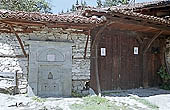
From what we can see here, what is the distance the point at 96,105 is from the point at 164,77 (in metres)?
4.57

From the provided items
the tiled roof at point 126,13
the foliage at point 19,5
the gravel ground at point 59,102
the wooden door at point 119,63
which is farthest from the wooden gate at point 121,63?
the foliage at point 19,5

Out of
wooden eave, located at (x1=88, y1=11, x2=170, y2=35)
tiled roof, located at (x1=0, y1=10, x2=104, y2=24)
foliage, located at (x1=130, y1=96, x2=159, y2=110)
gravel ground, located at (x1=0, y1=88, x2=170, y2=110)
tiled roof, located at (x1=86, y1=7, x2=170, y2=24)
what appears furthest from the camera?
wooden eave, located at (x1=88, y1=11, x2=170, y2=35)

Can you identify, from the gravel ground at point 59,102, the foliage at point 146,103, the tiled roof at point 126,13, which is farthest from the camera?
the tiled roof at point 126,13

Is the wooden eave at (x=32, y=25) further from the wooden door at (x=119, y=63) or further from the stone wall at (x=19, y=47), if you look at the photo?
the wooden door at (x=119, y=63)

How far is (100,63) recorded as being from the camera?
777cm

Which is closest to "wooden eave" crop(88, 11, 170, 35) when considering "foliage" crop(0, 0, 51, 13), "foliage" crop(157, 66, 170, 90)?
→ "foliage" crop(157, 66, 170, 90)

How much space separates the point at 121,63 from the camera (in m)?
8.27

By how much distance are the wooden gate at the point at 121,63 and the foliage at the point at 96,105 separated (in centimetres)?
118

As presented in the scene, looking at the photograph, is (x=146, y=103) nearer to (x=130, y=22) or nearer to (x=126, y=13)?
(x=130, y=22)

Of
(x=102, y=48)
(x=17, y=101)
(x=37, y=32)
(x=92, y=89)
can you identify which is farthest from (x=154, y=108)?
(x=37, y=32)

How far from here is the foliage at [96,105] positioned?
541cm

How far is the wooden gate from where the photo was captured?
25.7 feet

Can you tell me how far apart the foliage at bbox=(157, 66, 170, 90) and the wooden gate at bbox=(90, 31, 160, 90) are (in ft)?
1.11

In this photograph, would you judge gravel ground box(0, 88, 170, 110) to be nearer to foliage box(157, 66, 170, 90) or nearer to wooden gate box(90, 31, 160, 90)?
wooden gate box(90, 31, 160, 90)
